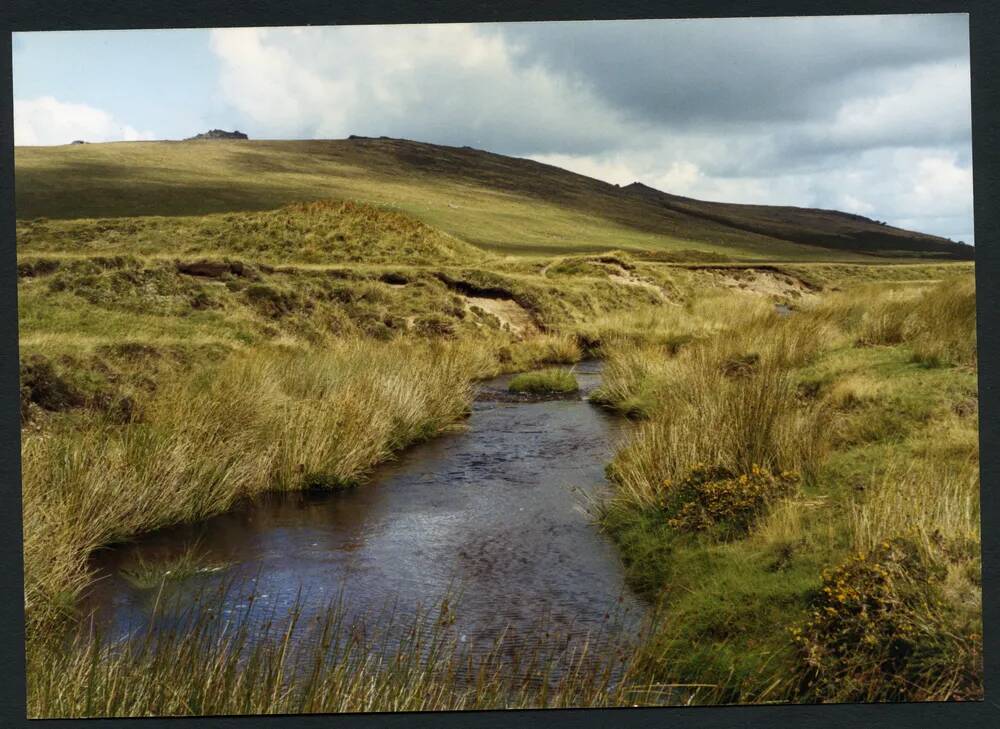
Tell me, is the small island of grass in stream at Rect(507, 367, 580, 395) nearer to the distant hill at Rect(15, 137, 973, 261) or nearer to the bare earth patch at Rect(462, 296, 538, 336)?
the bare earth patch at Rect(462, 296, 538, 336)

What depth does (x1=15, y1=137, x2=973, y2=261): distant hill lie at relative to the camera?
33094 mm

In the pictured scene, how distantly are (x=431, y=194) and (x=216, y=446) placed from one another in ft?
92.0

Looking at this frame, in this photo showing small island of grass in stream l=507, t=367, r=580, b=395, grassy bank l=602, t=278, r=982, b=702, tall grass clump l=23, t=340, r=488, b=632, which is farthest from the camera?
small island of grass in stream l=507, t=367, r=580, b=395

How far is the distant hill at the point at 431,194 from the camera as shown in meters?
33.1

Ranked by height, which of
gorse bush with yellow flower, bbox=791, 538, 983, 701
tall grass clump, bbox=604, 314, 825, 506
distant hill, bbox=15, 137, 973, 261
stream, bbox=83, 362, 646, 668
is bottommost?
stream, bbox=83, 362, 646, 668

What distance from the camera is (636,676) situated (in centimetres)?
567

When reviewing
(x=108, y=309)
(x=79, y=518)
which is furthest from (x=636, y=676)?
(x=108, y=309)

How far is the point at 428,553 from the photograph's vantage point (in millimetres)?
8344

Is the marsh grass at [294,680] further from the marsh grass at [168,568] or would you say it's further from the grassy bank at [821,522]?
the marsh grass at [168,568]

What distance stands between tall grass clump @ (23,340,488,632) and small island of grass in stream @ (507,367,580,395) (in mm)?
2642

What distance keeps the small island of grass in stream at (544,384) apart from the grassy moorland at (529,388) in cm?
6

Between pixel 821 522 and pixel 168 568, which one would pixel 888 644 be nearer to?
pixel 821 522

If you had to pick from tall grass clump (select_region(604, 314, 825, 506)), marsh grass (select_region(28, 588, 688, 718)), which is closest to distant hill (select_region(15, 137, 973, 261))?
tall grass clump (select_region(604, 314, 825, 506))

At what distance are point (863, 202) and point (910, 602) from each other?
3.53 meters
